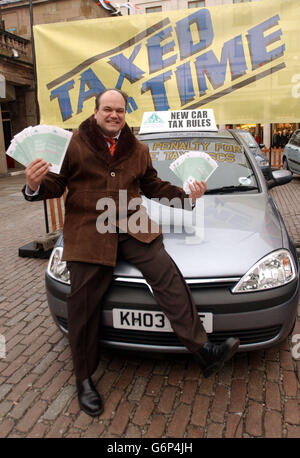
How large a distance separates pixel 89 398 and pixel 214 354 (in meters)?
0.80

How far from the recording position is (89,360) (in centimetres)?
226

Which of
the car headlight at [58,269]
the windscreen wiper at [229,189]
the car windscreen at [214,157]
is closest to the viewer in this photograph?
the car headlight at [58,269]

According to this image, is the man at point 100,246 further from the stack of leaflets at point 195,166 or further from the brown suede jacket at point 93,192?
the stack of leaflets at point 195,166

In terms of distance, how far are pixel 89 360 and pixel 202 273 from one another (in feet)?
2.85

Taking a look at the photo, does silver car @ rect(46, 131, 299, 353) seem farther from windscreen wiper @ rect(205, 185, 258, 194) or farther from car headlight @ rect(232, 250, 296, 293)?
windscreen wiper @ rect(205, 185, 258, 194)

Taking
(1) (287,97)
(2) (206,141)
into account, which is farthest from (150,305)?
(1) (287,97)

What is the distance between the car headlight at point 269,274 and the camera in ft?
7.29

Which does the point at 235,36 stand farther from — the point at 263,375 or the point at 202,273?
the point at 263,375

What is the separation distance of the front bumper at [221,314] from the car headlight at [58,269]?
71 millimetres

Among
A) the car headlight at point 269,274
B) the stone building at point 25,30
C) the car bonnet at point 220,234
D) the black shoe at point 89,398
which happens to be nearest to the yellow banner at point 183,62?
the car bonnet at point 220,234
